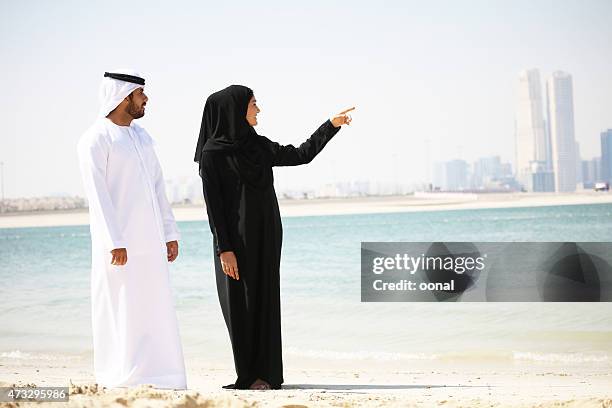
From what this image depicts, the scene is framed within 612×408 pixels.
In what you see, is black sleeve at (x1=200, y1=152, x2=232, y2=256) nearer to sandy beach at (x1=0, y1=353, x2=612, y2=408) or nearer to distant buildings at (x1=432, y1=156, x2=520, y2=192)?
sandy beach at (x1=0, y1=353, x2=612, y2=408)

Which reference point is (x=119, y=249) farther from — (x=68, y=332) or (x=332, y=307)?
(x=332, y=307)

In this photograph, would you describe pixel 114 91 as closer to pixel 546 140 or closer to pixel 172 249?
pixel 172 249

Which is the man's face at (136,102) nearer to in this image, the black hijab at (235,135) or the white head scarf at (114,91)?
the white head scarf at (114,91)

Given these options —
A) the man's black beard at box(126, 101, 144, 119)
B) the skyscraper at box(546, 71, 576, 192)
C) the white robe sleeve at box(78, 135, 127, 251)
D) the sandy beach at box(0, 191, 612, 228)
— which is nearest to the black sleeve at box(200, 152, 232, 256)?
the man's black beard at box(126, 101, 144, 119)

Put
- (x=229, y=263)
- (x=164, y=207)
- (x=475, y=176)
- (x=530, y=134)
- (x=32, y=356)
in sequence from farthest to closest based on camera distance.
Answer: (x=530, y=134) → (x=475, y=176) → (x=32, y=356) → (x=229, y=263) → (x=164, y=207)

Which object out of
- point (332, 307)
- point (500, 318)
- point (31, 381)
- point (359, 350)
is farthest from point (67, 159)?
point (31, 381)

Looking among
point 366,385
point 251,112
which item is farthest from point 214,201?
point 366,385

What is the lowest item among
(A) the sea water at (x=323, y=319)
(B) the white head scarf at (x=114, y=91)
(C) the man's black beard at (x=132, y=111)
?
(A) the sea water at (x=323, y=319)

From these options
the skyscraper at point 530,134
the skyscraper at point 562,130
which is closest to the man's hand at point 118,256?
the skyscraper at point 562,130

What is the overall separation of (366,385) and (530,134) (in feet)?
164

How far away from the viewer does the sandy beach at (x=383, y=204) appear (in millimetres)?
30266

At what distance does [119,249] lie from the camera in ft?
12.0

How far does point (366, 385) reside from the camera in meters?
4.61

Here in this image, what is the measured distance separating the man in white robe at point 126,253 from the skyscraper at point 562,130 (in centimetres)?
3885
